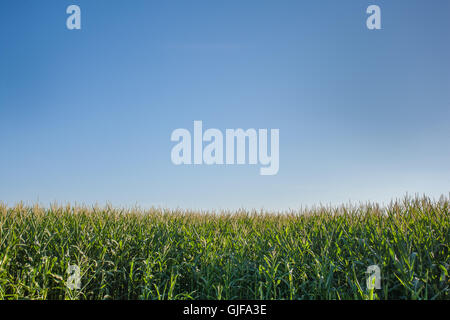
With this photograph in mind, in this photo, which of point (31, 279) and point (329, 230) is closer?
point (31, 279)

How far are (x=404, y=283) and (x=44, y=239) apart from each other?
21.2 ft

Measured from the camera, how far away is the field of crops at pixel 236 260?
4.96 metres

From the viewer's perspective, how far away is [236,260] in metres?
5.98

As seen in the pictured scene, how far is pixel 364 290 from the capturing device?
15.5 ft

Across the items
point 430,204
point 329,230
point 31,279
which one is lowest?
point 31,279

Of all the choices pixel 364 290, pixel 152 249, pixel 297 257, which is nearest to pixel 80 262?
pixel 152 249

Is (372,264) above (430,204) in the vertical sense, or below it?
below

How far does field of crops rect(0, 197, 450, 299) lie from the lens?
4965 mm

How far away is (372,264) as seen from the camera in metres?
5.08

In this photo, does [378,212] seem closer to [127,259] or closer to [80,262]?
[127,259]

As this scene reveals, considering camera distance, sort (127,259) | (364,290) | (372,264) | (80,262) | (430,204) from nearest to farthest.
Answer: (364,290)
(372,264)
(80,262)
(127,259)
(430,204)
